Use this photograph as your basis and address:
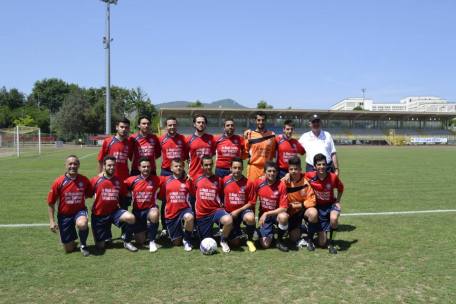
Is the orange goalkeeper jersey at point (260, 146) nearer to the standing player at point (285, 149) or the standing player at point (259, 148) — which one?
the standing player at point (259, 148)

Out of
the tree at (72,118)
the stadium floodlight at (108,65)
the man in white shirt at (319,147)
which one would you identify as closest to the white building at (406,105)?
the tree at (72,118)

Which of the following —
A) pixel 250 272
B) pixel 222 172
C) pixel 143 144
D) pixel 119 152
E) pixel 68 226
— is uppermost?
pixel 143 144

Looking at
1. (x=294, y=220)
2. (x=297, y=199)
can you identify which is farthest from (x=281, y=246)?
(x=297, y=199)

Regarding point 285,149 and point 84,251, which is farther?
point 285,149

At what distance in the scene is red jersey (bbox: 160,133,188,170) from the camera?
20.2 ft

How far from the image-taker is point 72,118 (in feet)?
222

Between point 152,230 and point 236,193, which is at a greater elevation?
point 236,193

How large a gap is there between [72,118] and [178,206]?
6773 cm

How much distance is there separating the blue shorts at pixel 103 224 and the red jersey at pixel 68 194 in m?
0.27

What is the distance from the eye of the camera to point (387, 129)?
72000 millimetres

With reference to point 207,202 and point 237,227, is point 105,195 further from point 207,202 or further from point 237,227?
point 237,227

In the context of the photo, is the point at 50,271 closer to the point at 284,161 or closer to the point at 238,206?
the point at 238,206

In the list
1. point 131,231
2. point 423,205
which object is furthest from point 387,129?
point 131,231

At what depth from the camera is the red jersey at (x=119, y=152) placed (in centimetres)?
596
